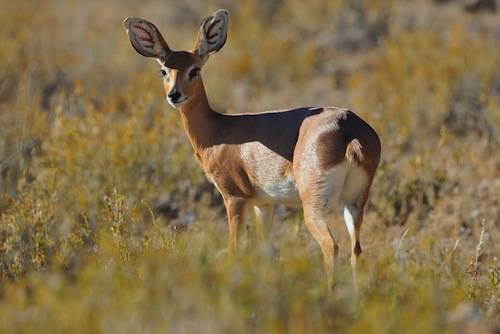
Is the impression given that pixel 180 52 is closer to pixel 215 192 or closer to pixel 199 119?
pixel 199 119

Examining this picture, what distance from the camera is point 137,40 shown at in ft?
24.6

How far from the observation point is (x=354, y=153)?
6449 millimetres

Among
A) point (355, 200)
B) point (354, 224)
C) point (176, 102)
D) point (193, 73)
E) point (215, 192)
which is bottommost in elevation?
point (215, 192)

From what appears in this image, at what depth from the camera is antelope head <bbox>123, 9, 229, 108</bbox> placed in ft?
24.0

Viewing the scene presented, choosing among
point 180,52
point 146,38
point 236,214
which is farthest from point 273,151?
point 146,38

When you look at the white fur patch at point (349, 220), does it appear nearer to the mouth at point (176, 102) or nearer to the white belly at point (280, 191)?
the white belly at point (280, 191)

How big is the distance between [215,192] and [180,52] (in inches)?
101

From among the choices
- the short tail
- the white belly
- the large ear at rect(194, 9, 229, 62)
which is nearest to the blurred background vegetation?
the white belly

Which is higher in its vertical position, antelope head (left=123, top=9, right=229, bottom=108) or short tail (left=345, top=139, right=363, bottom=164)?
antelope head (left=123, top=9, right=229, bottom=108)

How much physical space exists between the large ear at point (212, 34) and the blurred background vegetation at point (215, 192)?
145 centimetres

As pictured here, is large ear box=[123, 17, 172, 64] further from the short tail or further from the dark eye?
the short tail

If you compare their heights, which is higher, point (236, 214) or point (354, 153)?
point (354, 153)

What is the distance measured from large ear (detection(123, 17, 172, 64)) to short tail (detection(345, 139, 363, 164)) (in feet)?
6.05

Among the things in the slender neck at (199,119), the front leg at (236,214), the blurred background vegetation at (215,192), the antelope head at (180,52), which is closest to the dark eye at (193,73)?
the antelope head at (180,52)
